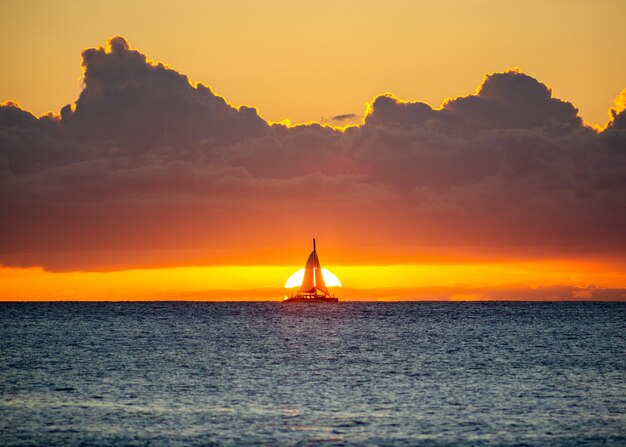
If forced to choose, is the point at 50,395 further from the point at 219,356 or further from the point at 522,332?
the point at 522,332

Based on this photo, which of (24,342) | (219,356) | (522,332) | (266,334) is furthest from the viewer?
(522,332)

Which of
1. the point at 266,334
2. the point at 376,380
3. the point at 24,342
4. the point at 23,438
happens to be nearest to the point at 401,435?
the point at 23,438

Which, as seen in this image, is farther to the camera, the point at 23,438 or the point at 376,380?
A: the point at 376,380

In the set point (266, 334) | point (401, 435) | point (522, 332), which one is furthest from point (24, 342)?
point (401, 435)

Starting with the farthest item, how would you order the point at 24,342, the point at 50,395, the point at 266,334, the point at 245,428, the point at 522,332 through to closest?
1. the point at 522,332
2. the point at 266,334
3. the point at 24,342
4. the point at 50,395
5. the point at 245,428

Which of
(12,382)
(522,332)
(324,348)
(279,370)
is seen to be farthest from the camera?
(522,332)

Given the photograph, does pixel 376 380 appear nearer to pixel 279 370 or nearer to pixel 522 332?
pixel 279 370

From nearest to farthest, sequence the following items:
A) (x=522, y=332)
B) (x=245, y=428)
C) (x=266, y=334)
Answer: (x=245, y=428) → (x=266, y=334) → (x=522, y=332)

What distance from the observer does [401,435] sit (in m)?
62.1

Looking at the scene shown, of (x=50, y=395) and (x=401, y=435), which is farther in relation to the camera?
(x=50, y=395)

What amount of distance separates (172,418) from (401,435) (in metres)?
→ 16.9

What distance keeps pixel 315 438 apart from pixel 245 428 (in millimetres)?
6000

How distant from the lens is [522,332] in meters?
197

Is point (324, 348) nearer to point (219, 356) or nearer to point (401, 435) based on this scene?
point (219, 356)
